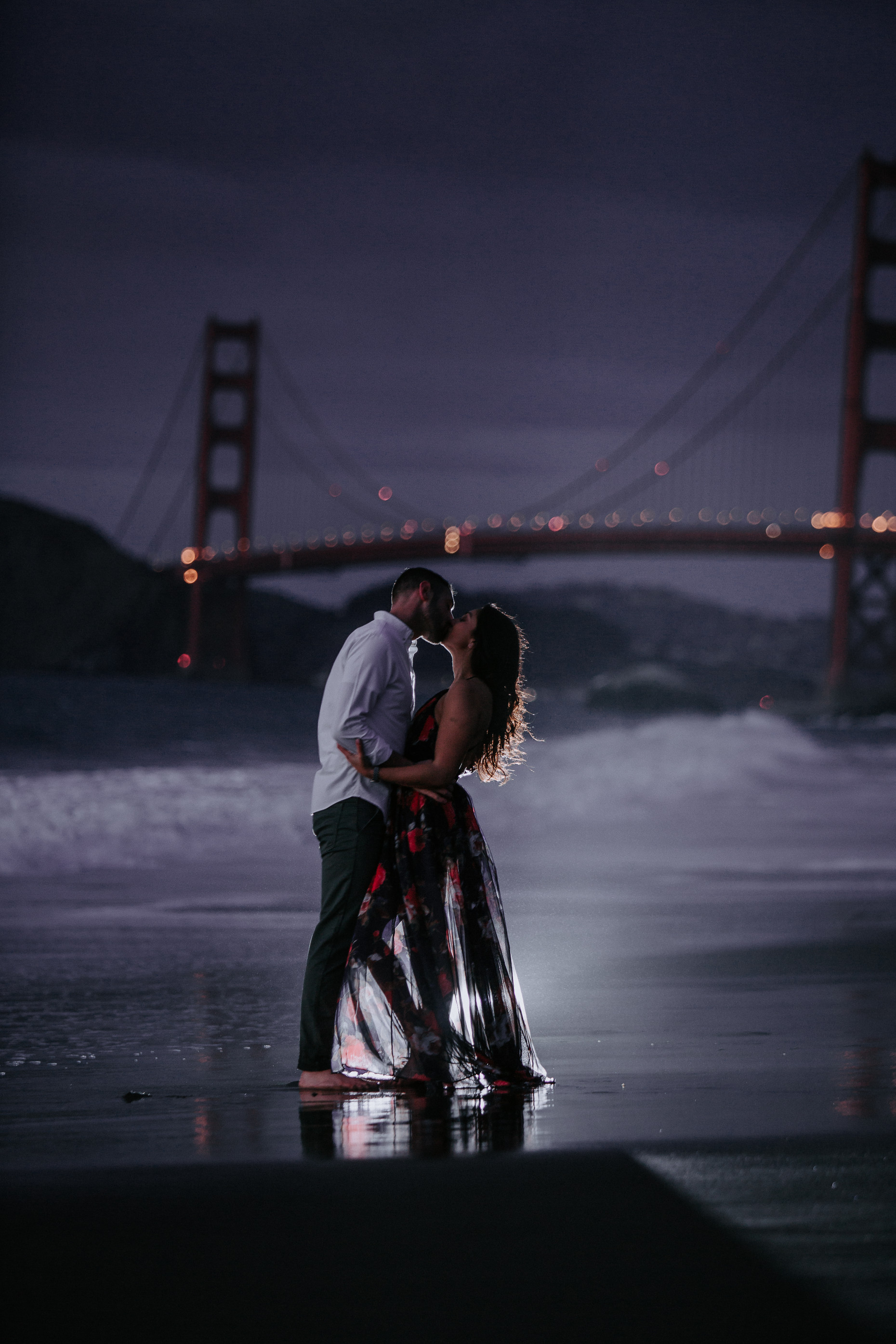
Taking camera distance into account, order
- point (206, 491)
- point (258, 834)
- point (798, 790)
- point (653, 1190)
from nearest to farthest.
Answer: point (653, 1190), point (258, 834), point (798, 790), point (206, 491)

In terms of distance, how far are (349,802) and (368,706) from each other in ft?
0.59

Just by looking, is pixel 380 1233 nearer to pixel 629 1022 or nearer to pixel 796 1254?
pixel 796 1254

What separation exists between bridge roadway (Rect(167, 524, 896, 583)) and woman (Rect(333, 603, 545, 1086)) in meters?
25.1

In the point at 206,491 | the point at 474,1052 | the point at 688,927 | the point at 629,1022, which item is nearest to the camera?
the point at 474,1052

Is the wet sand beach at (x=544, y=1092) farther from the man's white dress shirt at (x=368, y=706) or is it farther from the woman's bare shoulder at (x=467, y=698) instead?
the woman's bare shoulder at (x=467, y=698)

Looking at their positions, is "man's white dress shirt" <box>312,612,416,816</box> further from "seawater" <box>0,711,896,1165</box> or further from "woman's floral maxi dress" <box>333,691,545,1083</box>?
"seawater" <box>0,711,896,1165</box>

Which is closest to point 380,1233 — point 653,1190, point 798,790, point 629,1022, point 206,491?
point 653,1190

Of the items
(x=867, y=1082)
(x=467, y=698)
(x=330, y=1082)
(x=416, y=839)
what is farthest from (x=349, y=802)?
(x=867, y=1082)

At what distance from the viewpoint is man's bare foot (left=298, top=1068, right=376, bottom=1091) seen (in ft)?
9.55

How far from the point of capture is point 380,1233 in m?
2.04

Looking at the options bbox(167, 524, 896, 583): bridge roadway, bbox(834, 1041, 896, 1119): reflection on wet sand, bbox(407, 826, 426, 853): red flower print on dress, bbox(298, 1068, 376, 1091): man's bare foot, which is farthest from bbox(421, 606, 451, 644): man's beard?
bbox(167, 524, 896, 583): bridge roadway

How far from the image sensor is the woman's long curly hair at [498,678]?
300 centimetres

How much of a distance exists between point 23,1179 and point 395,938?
2.90 ft

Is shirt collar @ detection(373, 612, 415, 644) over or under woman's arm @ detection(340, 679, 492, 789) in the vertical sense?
over
